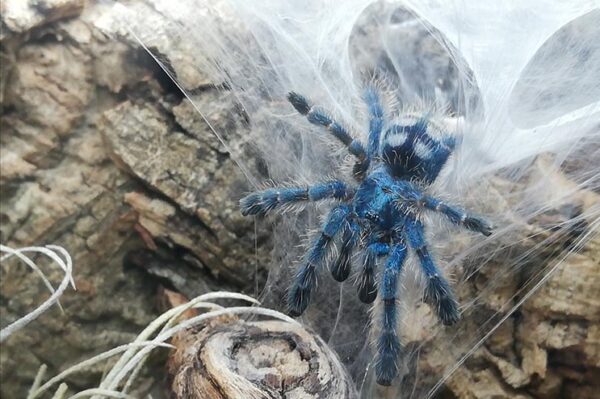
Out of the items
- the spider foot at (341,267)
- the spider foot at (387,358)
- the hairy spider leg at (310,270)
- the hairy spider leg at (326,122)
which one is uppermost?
the hairy spider leg at (326,122)

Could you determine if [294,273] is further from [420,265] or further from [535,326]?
[535,326]

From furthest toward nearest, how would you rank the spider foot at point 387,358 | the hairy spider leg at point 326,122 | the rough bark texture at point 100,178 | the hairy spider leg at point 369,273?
the rough bark texture at point 100,178 → the hairy spider leg at point 326,122 → the hairy spider leg at point 369,273 → the spider foot at point 387,358

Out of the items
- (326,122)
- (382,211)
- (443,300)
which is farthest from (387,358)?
(326,122)

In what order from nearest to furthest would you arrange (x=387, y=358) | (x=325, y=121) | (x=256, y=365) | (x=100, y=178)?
(x=256, y=365) → (x=387, y=358) → (x=325, y=121) → (x=100, y=178)

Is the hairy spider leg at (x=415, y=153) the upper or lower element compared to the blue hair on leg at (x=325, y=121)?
lower

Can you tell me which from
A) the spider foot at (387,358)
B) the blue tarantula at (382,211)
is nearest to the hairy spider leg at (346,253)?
the blue tarantula at (382,211)

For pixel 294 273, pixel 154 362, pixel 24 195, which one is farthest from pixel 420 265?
pixel 24 195

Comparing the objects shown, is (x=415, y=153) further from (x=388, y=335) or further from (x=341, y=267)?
(x=388, y=335)

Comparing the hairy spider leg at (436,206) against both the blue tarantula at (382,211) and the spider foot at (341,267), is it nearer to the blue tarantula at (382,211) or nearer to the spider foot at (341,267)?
the blue tarantula at (382,211)
